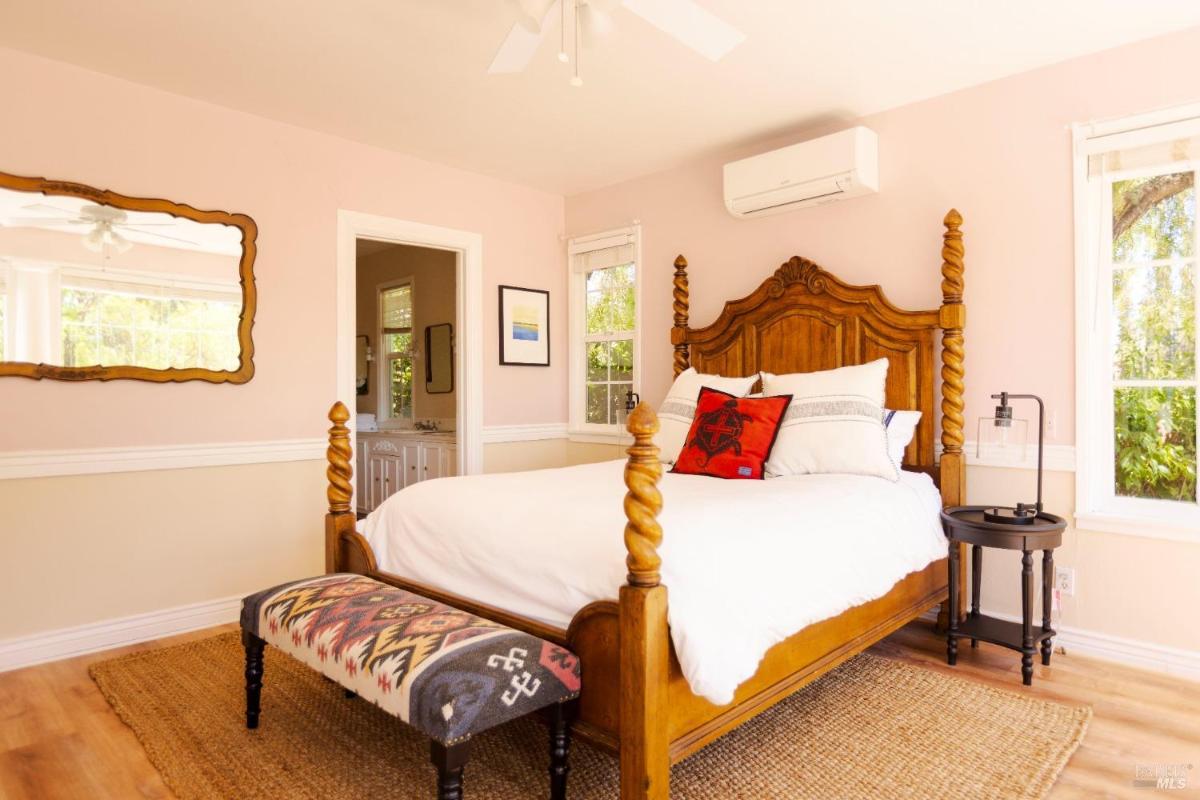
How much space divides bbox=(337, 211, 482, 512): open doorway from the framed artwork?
0.72 feet

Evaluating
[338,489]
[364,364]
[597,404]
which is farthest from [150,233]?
[364,364]

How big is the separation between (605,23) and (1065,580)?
2843mm

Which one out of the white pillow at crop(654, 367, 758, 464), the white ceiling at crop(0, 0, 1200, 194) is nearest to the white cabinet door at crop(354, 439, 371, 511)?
the white ceiling at crop(0, 0, 1200, 194)

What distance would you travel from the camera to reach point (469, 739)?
1544 millimetres

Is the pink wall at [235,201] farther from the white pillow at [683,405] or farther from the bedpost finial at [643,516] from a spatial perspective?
the bedpost finial at [643,516]

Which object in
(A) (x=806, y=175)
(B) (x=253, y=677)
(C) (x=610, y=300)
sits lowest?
(B) (x=253, y=677)

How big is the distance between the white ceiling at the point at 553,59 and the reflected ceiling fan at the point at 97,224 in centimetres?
61

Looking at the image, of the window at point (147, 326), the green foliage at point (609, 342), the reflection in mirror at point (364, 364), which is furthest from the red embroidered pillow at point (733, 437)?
the reflection in mirror at point (364, 364)

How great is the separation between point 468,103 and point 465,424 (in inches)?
76.0

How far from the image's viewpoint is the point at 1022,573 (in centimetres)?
266

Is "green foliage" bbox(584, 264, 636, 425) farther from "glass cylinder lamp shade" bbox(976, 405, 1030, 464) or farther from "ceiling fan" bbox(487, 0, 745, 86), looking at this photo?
"ceiling fan" bbox(487, 0, 745, 86)

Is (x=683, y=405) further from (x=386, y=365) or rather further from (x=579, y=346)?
(x=386, y=365)

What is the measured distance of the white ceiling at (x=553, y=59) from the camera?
8.45ft

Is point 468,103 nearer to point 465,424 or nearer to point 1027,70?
point 465,424
